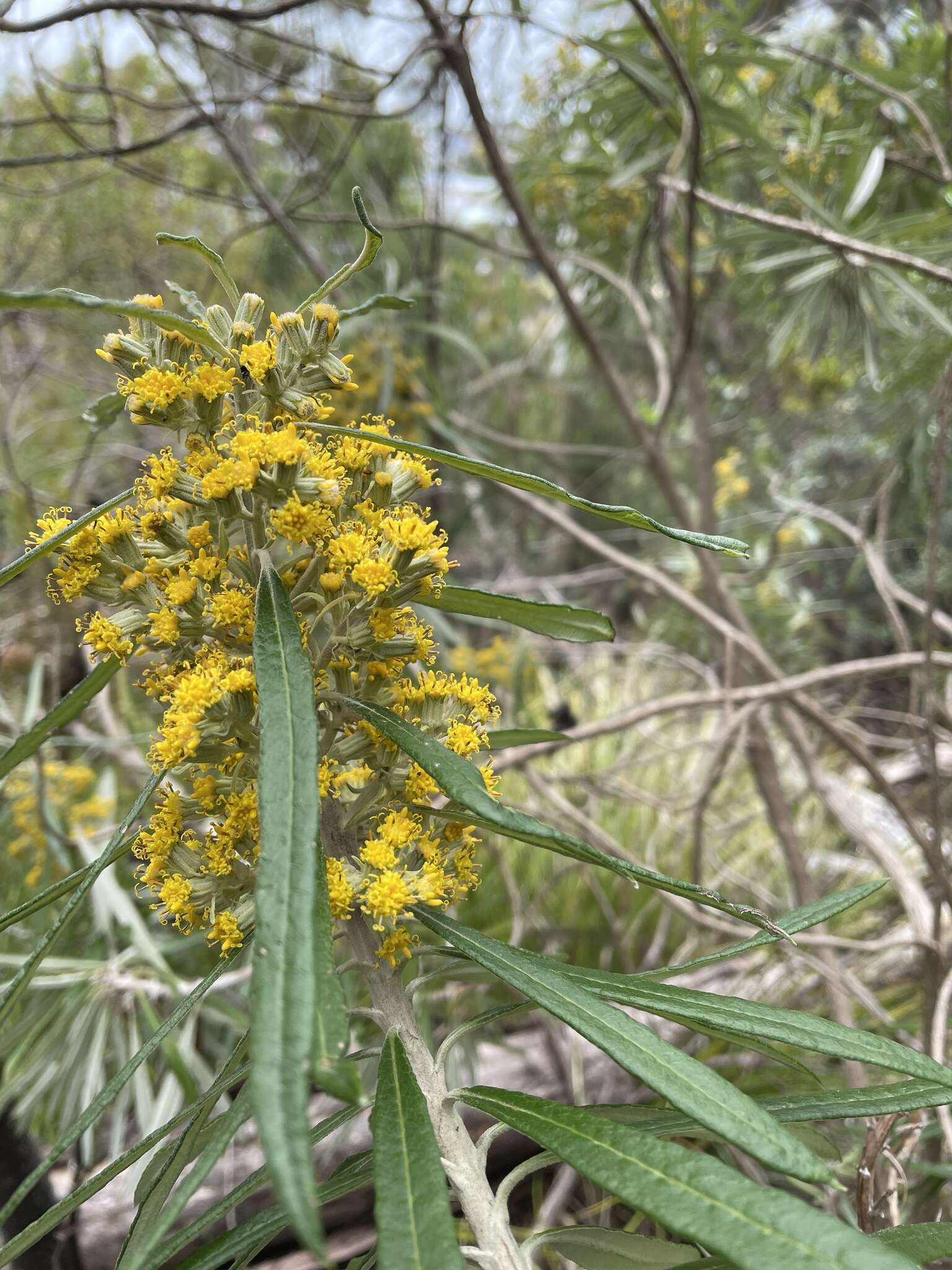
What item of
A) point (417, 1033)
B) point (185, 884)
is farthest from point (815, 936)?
point (185, 884)

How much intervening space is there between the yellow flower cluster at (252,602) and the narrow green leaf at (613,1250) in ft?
0.67

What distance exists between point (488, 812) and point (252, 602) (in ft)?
0.74

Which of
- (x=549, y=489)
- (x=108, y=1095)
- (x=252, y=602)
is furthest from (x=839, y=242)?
(x=108, y=1095)

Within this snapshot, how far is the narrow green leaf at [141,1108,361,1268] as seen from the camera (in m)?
0.43

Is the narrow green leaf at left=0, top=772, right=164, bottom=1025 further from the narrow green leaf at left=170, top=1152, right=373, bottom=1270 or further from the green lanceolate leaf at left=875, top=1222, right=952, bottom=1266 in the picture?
the green lanceolate leaf at left=875, top=1222, right=952, bottom=1266

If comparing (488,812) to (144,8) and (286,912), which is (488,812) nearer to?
(286,912)

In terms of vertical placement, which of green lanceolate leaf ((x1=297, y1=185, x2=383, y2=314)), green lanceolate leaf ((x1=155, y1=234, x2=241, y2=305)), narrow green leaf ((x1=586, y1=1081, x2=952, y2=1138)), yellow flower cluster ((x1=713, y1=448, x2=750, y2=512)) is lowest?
narrow green leaf ((x1=586, y1=1081, x2=952, y2=1138))

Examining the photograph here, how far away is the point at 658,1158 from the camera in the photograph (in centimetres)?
37

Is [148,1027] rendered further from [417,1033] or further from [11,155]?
[11,155]

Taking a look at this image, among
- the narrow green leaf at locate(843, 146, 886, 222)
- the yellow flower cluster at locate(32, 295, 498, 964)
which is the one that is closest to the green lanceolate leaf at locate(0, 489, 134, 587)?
the yellow flower cluster at locate(32, 295, 498, 964)

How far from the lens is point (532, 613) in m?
0.62

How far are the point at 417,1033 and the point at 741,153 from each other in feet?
5.95

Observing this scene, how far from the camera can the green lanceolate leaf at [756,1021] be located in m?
0.44

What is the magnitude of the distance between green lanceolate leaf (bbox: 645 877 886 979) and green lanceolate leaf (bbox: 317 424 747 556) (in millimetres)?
259
